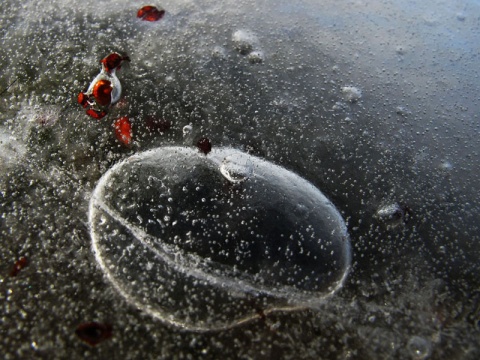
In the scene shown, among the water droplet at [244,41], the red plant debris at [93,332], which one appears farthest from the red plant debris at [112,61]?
A: the red plant debris at [93,332]

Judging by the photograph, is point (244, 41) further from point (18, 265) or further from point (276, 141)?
point (18, 265)

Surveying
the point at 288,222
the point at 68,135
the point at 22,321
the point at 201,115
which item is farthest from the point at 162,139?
the point at 22,321

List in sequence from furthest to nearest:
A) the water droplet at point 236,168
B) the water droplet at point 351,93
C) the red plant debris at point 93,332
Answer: the water droplet at point 351,93
the water droplet at point 236,168
the red plant debris at point 93,332

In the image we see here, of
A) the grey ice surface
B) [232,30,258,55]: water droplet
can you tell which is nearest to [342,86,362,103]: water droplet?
the grey ice surface

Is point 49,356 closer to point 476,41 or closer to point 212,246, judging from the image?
point 212,246

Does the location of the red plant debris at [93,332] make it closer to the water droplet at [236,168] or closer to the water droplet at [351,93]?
the water droplet at [236,168]

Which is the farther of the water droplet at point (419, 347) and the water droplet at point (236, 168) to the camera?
the water droplet at point (236, 168)

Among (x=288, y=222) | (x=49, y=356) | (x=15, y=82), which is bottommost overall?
(x=49, y=356)

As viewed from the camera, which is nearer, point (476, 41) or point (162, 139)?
point (162, 139)
